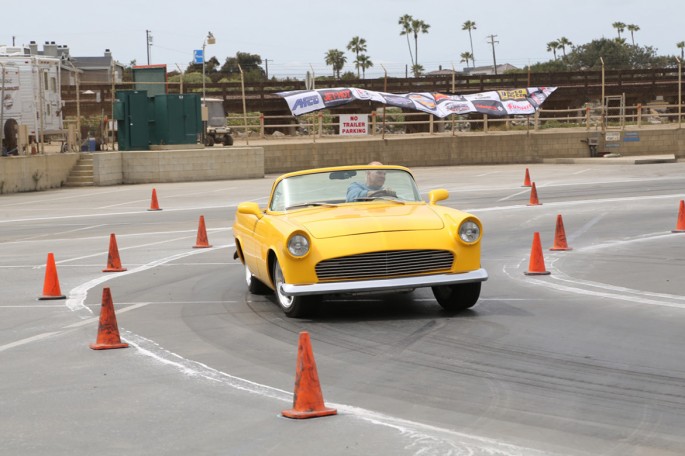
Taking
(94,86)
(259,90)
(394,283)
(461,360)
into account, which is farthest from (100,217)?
(259,90)

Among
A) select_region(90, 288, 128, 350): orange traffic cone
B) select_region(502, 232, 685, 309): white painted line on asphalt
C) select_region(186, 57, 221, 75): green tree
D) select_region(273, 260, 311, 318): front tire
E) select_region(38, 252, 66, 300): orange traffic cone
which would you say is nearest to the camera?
select_region(90, 288, 128, 350): orange traffic cone

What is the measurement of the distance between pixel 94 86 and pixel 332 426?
49029 mm

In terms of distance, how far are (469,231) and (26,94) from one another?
28356 millimetres

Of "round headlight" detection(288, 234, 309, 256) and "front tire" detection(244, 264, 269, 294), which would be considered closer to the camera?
"round headlight" detection(288, 234, 309, 256)

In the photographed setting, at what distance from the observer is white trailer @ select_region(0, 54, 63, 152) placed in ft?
114

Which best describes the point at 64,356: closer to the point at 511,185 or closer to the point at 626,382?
the point at 626,382

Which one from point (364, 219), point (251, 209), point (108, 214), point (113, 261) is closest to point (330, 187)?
point (251, 209)

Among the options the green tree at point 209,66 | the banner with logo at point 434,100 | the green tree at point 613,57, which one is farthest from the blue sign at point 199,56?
the green tree at point 613,57

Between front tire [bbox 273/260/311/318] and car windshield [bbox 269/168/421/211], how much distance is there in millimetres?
1039

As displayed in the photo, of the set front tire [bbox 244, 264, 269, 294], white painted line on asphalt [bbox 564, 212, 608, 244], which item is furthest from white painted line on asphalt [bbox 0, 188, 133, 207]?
front tire [bbox 244, 264, 269, 294]

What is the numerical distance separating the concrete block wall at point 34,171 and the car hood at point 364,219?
23.6 metres

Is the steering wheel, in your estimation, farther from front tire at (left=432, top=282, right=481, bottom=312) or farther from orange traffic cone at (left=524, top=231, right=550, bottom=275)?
orange traffic cone at (left=524, top=231, right=550, bottom=275)

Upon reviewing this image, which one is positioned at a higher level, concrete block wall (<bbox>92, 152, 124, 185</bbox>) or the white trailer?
the white trailer

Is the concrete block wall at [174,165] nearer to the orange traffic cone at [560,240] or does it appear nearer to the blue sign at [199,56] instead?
the blue sign at [199,56]
